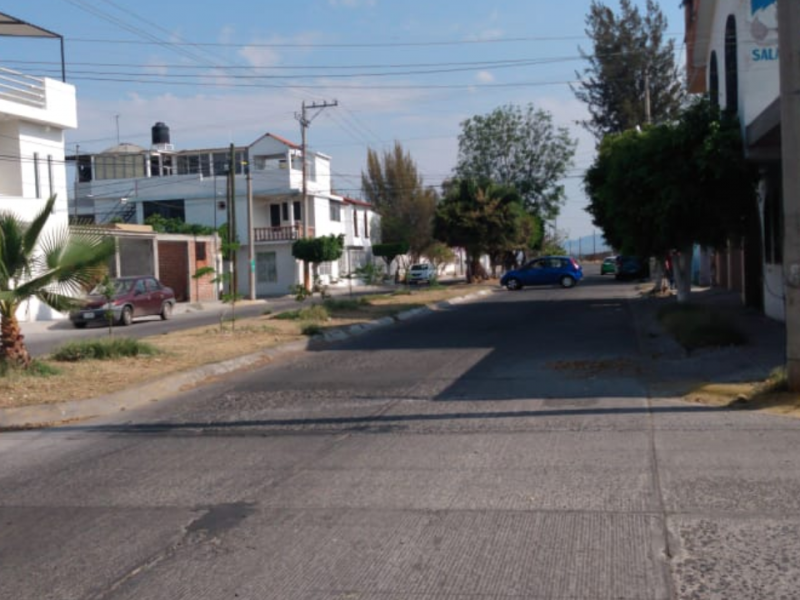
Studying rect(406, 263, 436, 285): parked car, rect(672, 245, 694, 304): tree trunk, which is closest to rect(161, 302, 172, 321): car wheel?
rect(672, 245, 694, 304): tree trunk

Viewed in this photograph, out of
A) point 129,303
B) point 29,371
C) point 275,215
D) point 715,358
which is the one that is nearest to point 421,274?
point 275,215

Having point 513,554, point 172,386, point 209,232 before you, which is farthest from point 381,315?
point 209,232

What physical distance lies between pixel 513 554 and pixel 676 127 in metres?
18.6

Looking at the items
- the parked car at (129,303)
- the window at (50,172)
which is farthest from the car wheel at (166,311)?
the window at (50,172)

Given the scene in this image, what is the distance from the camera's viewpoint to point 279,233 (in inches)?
2359

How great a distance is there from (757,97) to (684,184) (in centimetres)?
289

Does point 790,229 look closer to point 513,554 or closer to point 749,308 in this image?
point 513,554

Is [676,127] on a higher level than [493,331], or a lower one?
higher

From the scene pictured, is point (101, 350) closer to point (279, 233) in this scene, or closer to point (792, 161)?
point (792, 161)

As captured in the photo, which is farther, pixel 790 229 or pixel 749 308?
pixel 749 308

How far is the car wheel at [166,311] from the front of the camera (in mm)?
33094

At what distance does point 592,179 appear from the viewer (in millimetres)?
28141

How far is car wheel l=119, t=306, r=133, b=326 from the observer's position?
30266 mm

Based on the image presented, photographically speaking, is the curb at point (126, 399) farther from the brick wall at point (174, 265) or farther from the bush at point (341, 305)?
the brick wall at point (174, 265)
